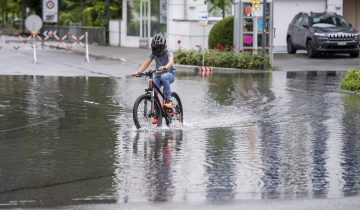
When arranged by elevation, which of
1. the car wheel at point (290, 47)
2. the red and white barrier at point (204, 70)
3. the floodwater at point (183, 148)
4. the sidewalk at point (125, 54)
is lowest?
the floodwater at point (183, 148)

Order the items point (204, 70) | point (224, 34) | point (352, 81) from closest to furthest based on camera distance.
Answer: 1. point (352, 81)
2. point (204, 70)
3. point (224, 34)

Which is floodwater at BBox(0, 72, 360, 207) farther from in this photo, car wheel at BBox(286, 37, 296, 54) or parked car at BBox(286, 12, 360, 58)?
car wheel at BBox(286, 37, 296, 54)

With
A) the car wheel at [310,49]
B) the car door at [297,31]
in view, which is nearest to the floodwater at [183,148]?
the car wheel at [310,49]

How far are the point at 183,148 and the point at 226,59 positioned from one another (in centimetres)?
1821

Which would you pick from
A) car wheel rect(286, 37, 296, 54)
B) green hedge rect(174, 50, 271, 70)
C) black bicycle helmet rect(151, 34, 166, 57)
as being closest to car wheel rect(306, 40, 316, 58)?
car wheel rect(286, 37, 296, 54)

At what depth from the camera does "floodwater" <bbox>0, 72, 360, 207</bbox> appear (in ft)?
29.2

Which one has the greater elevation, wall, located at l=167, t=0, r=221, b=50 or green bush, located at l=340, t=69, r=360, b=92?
wall, located at l=167, t=0, r=221, b=50

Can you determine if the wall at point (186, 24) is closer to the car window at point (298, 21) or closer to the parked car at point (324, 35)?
the car window at point (298, 21)

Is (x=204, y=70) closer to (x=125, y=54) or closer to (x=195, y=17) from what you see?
(x=195, y=17)

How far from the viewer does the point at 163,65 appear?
556 inches

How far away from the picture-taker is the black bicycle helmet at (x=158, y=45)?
45.3 ft

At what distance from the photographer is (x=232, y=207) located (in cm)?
812

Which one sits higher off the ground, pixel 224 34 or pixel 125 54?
pixel 224 34

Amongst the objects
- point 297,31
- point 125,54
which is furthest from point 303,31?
point 125,54
